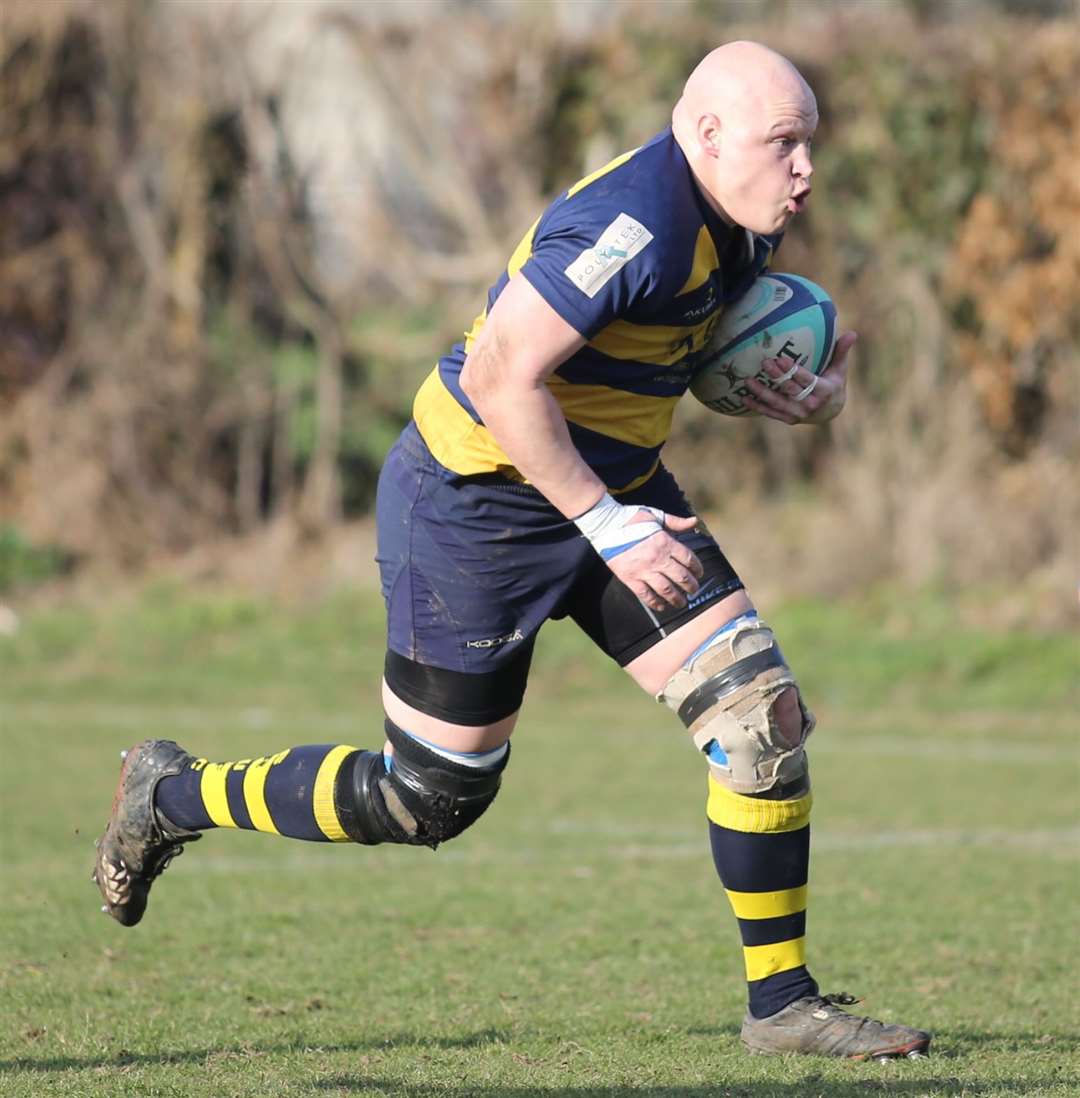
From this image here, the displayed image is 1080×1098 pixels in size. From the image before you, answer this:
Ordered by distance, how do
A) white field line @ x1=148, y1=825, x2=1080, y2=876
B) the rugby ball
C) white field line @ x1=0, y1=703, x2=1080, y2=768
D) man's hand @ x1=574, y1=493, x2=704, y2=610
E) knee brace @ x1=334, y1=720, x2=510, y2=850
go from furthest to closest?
white field line @ x1=0, y1=703, x2=1080, y2=768
white field line @ x1=148, y1=825, x2=1080, y2=876
the rugby ball
knee brace @ x1=334, y1=720, x2=510, y2=850
man's hand @ x1=574, y1=493, x2=704, y2=610

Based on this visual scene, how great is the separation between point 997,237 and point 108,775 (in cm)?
803

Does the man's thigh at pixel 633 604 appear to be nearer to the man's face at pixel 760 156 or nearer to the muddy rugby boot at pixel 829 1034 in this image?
the man's face at pixel 760 156

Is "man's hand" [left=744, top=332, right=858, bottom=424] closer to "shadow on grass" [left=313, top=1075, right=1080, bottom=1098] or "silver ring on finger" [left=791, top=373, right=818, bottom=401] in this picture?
"silver ring on finger" [left=791, top=373, right=818, bottom=401]

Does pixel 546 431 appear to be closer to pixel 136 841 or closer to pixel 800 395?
pixel 800 395

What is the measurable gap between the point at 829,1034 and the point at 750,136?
2.13 metres

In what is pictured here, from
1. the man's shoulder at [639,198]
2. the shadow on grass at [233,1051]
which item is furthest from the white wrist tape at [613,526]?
the shadow on grass at [233,1051]

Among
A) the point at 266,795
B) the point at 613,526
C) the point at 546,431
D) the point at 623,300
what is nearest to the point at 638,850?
the point at 266,795

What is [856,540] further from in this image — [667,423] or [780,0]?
[780,0]

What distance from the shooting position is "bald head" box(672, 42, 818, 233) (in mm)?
4348

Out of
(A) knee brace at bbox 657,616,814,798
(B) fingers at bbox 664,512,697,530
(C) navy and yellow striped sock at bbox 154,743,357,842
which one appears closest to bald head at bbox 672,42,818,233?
(B) fingers at bbox 664,512,697,530

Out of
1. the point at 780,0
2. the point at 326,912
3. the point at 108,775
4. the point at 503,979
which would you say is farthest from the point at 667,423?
the point at 780,0

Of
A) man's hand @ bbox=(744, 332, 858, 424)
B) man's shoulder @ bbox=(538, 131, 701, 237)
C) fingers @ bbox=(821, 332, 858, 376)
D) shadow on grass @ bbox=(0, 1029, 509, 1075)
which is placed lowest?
shadow on grass @ bbox=(0, 1029, 509, 1075)

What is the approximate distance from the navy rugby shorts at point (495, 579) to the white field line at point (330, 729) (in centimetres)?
597

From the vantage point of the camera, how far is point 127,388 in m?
15.6
